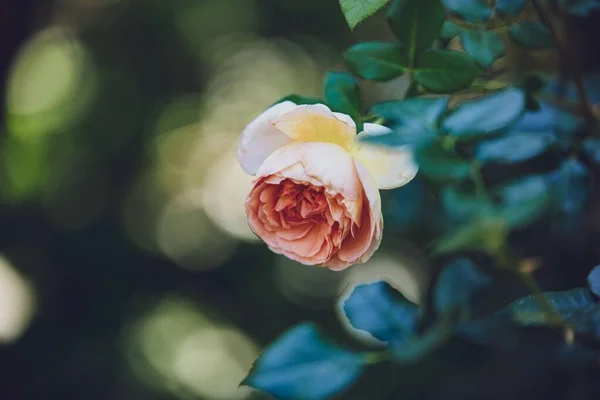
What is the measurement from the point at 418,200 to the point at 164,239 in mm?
2770

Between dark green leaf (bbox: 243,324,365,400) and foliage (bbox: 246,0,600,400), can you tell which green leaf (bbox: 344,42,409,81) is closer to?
foliage (bbox: 246,0,600,400)

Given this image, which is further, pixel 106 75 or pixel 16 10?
pixel 106 75

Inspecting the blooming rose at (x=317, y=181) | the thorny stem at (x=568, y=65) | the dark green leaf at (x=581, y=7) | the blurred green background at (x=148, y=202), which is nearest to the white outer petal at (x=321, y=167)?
the blooming rose at (x=317, y=181)

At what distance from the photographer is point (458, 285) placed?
44 cm

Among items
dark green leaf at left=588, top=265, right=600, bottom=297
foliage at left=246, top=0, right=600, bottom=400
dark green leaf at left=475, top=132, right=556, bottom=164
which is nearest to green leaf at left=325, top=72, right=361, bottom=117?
foliage at left=246, top=0, right=600, bottom=400

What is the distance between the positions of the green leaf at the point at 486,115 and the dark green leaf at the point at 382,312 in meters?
0.13

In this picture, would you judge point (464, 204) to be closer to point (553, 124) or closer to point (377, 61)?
point (377, 61)

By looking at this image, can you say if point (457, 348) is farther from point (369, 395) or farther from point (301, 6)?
point (301, 6)

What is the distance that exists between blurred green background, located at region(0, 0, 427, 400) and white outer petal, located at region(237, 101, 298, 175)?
2048mm

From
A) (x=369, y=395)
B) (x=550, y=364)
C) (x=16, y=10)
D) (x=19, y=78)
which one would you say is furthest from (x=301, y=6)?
(x=550, y=364)

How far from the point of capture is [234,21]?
11.4 feet

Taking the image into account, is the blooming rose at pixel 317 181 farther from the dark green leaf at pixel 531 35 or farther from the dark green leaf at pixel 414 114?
the dark green leaf at pixel 531 35

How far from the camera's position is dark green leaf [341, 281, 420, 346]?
0.46 meters

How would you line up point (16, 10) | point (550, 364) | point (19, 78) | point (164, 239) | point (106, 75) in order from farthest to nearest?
point (164, 239) < point (106, 75) < point (19, 78) < point (16, 10) < point (550, 364)
